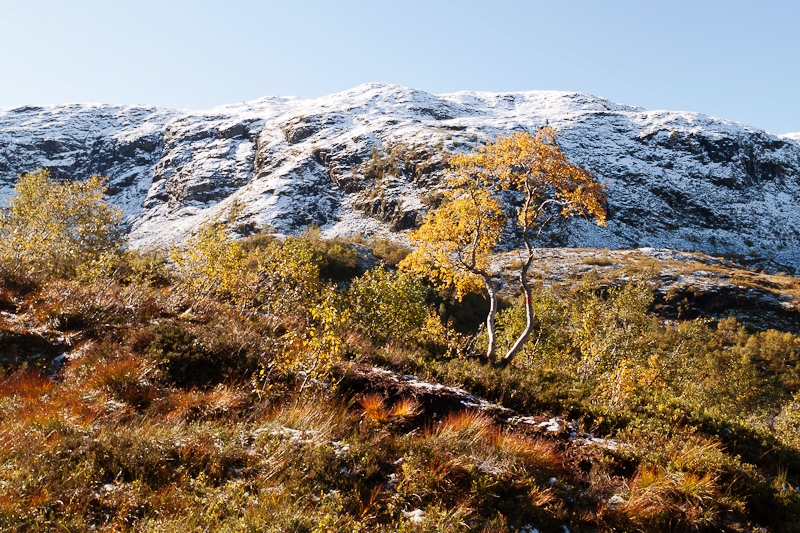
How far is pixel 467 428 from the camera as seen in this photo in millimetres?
8469

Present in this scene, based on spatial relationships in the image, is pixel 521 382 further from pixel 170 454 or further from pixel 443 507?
pixel 170 454

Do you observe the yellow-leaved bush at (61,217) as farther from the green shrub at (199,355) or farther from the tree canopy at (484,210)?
the tree canopy at (484,210)

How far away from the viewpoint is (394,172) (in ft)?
470

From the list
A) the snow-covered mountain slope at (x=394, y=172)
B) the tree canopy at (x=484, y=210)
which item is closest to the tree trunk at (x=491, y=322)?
the tree canopy at (x=484, y=210)

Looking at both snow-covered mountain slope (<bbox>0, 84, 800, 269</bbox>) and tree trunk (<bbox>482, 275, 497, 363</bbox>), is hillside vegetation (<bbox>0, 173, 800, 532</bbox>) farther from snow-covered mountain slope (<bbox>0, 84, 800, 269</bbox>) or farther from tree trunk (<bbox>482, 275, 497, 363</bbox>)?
snow-covered mountain slope (<bbox>0, 84, 800, 269</bbox>)

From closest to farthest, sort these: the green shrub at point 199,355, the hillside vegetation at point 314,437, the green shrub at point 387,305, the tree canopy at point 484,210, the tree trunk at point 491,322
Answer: the hillside vegetation at point 314,437 < the green shrub at point 199,355 < the tree trunk at point 491,322 < the tree canopy at point 484,210 < the green shrub at point 387,305

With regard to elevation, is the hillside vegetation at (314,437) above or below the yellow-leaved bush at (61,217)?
above

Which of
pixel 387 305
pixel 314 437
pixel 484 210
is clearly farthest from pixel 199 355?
pixel 387 305

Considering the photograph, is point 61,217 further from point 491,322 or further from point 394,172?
point 394,172

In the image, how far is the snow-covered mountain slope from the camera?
128 metres

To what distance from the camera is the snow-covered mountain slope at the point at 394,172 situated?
12838 centimetres

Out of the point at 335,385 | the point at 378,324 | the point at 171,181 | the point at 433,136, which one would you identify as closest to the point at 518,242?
the point at 433,136

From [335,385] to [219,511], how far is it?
13.7 ft

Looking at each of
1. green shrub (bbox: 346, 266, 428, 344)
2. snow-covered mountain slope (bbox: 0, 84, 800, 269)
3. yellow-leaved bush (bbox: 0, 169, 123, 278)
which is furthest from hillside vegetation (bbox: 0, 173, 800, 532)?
snow-covered mountain slope (bbox: 0, 84, 800, 269)
